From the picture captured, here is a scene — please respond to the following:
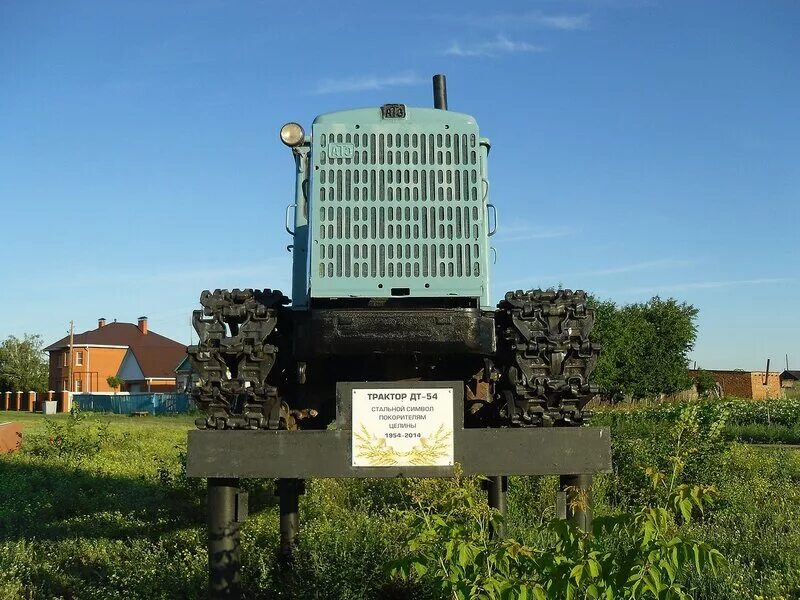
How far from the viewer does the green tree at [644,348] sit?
53062 mm

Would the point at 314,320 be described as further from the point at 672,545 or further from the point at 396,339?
the point at 672,545

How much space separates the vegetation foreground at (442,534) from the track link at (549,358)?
0.55 meters

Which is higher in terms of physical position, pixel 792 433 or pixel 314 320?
pixel 314 320

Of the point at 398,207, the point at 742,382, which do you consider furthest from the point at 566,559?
the point at 742,382

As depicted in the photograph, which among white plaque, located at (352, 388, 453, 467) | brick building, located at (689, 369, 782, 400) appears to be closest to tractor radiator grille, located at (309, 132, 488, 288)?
white plaque, located at (352, 388, 453, 467)

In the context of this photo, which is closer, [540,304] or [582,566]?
[582,566]

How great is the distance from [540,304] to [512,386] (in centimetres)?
51

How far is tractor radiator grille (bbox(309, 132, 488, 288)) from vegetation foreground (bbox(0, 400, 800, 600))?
4.35 ft

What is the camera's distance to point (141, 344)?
77.3 metres

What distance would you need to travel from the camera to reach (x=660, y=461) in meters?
10.2

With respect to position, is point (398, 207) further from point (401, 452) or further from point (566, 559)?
point (566, 559)

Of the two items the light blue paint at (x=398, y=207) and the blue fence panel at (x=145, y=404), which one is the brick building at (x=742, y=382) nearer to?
the blue fence panel at (x=145, y=404)

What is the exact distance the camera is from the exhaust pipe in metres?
6.68

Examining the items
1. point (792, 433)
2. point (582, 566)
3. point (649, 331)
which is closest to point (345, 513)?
point (582, 566)
